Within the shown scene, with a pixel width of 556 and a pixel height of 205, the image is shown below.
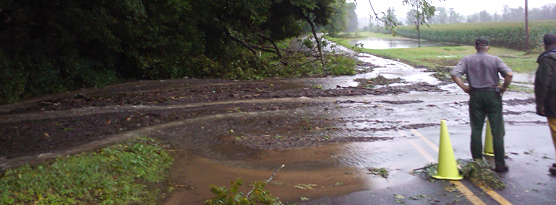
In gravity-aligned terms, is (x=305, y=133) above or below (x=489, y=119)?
below

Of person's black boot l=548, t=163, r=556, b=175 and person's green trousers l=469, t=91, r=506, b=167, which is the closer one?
person's black boot l=548, t=163, r=556, b=175

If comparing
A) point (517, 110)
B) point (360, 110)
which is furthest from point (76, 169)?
point (517, 110)

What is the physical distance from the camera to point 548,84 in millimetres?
6293

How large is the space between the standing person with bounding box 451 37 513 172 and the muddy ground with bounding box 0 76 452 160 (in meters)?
2.51

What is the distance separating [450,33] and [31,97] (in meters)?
59.8

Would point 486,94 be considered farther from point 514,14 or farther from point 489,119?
point 514,14

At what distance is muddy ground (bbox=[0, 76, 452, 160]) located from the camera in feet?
28.3

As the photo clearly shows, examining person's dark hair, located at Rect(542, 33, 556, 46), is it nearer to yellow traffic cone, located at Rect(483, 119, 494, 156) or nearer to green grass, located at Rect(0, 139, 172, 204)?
yellow traffic cone, located at Rect(483, 119, 494, 156)

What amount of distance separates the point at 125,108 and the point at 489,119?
29.0ft

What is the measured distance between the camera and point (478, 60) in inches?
262

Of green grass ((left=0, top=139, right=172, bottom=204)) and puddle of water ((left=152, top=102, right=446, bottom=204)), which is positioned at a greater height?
green grass ((left=0, top=139, right=172, bottom=204))

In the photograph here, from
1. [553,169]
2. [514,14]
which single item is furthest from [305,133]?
[514,14]

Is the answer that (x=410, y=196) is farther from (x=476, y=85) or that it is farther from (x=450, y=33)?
(x=450, y=33)

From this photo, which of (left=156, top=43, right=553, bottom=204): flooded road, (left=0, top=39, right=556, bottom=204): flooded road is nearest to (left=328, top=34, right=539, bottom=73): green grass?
(left=0, top=39, right=556, bottom=204): flooded road
